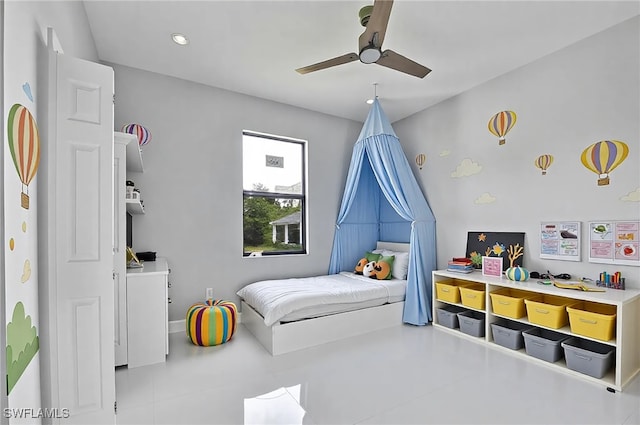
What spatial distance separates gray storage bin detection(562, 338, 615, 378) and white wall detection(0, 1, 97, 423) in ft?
10.6

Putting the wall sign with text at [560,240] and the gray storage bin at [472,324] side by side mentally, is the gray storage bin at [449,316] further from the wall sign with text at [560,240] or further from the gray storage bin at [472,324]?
the wall sign with text at [560,240]

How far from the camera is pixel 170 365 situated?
2.54 metres

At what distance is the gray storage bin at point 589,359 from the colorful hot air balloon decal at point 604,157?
133 cm

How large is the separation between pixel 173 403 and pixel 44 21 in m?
2.18

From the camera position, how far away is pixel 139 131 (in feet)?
10.3

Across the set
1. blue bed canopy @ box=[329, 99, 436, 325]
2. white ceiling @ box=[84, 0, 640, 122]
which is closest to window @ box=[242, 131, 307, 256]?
blue bed canopy @ box=[329, 99, 436, 325]

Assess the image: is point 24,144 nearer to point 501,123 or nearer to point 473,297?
point 473,297

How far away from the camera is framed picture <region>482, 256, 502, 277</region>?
310 cm

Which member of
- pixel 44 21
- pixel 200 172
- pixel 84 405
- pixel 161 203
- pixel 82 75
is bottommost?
pixel 84 405

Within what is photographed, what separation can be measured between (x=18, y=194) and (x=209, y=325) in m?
2.07

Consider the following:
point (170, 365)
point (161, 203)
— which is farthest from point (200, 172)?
point (170, 365)

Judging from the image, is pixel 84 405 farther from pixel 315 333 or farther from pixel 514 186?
pixel 514 186

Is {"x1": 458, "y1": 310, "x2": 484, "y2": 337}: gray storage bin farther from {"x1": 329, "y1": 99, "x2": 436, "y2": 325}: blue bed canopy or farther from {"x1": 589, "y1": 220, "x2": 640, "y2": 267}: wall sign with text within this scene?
{"x1": 589, "y1": 220, "x2": 640, "y2": 267}: wall sign with text

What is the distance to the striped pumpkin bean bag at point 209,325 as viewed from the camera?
2906 mm
